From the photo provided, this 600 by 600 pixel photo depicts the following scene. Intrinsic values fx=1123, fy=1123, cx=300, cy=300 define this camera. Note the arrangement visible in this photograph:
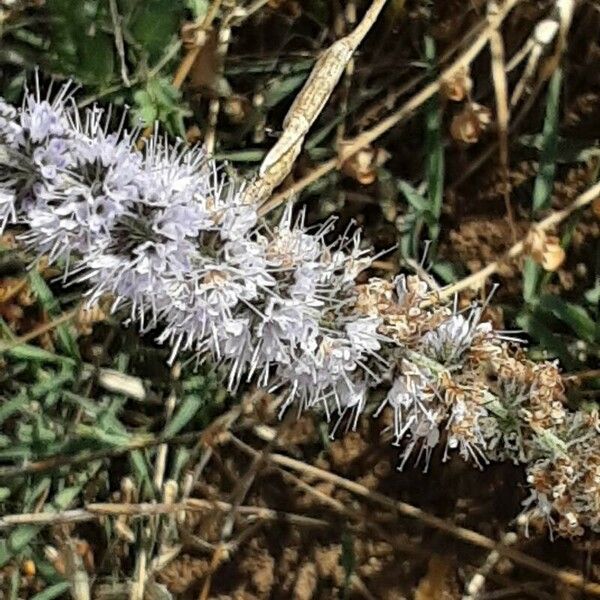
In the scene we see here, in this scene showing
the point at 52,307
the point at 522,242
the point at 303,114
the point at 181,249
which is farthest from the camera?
the point at 52,307

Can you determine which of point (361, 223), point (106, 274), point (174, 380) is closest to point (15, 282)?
point (174, 380)

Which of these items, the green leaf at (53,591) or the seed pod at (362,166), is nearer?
the seed pod at (362,166)

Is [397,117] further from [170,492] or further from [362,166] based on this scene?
[170,492]

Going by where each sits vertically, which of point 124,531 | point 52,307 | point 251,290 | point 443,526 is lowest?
point 124,531

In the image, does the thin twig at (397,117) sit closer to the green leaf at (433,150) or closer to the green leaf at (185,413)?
the green leaf at (433,150)

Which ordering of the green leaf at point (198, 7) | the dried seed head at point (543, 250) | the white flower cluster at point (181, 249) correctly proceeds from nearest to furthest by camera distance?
1. the white flower cluster at point (181, 249)
2. the dried seed head at point (543, 250)
3. the green leaf at point (198, 7)

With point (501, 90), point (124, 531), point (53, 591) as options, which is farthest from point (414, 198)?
point (53, 591)

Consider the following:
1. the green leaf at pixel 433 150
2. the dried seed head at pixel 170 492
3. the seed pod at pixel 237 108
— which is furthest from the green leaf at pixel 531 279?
the dried seed head at pixel 170 492

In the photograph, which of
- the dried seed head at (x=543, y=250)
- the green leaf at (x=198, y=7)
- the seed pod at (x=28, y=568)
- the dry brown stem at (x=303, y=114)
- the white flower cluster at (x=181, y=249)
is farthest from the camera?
the seed pod at (x=28, y=568)

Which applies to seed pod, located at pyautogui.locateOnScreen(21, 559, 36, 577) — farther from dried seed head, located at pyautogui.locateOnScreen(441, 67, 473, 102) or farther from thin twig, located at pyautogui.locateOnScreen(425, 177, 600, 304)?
dried seed head, located at pyautogui.locateOnScreen(441, 67, 473, 102)
